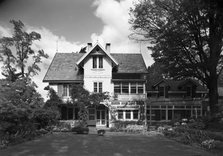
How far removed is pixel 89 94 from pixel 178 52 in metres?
12.2

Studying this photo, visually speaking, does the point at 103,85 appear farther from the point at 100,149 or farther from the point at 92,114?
A: the point at 100,149

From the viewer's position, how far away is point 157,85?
3806cm

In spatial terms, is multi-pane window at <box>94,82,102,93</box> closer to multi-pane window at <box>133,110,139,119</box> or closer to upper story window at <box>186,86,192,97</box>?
multi-pane window at <box>133,110,139,119</box>

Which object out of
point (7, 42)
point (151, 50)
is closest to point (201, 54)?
point (151, 50)

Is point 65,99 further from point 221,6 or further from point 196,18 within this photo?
point 221,6

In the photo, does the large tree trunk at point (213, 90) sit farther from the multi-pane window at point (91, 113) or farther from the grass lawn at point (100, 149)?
the multi-pane window at point (91, 113)

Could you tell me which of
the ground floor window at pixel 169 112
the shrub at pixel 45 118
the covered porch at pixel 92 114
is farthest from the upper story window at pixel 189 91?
the shrub at pixel 45 118

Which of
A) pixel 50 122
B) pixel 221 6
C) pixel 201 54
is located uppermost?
pixel 201 54

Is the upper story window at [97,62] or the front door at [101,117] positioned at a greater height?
the upper story window at [97,62]

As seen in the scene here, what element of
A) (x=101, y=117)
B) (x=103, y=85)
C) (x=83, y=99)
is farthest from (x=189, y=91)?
(x=83, y=99)

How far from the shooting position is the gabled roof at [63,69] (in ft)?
117

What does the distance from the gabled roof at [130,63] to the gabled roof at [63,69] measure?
5939mm

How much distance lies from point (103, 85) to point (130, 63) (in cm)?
562

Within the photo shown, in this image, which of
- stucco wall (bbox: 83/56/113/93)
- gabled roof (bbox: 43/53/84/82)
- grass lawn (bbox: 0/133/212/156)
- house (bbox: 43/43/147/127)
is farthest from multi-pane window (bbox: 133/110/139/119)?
grass lawn (bbox: 0/133/212/156)
